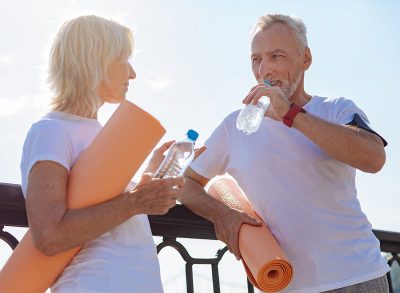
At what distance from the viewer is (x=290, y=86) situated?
9.07ft

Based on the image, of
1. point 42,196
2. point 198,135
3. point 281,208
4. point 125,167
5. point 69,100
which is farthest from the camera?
point 281,208

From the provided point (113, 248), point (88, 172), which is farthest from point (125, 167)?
point (113, 248)

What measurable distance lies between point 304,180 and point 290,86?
519 millimetres

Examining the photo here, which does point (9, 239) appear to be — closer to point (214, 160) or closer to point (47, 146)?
point (47, 146)

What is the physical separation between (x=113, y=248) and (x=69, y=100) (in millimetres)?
509

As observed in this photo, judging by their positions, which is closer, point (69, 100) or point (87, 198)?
point (87, 198)

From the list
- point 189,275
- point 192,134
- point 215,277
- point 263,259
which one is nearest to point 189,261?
point 189,275

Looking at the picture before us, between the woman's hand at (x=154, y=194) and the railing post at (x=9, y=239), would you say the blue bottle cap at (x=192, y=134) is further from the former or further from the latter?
the railing post at (x=9, y=239)

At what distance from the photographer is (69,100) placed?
192 centimetres

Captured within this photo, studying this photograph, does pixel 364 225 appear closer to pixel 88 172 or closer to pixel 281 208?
pixel 281 208

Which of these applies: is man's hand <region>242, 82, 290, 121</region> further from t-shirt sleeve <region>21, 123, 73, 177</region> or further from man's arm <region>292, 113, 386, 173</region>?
t-shirt sleeve <region>21, 123, 73, 177</region>

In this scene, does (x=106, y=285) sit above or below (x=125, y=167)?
below

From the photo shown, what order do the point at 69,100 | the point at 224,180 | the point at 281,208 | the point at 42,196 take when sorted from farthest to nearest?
the point at 224,180 < the point at 281,208 < the point at 69,100 < the point at 42,196

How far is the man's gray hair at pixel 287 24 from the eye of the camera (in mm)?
2922
